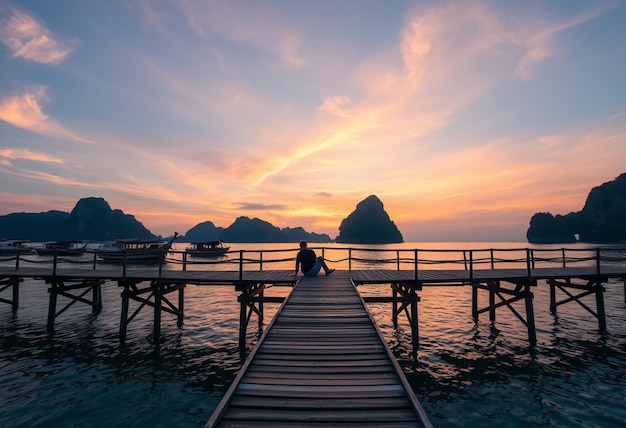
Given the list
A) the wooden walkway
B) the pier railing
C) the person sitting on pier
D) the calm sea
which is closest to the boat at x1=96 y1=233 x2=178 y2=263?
the pier railing

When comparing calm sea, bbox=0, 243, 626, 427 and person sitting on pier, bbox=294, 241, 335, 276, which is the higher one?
person sitting on pier, bbox=294, 241, 335, 276

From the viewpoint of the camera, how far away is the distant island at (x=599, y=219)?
161875 millimetres

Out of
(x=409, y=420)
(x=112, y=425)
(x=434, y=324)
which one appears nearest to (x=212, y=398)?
(x=112, y=425)

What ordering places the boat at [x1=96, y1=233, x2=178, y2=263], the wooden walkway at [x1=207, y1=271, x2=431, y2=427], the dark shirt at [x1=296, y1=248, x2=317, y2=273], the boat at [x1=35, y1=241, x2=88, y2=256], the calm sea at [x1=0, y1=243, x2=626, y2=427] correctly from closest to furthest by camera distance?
the wooden walkway at [x1=207, y1=271, x2=431, y2=427], the calm sea at [x1=0, y1=243, x2=626, y2=427], the boat at [x1=35, y1=241, x2=88, y2=256], the dark shirt at [x1=296, y1=248, x2=317, y2=273], the boat at [x1=96, y1=233, x2=178, y2=263]

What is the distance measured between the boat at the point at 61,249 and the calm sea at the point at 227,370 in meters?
4.28

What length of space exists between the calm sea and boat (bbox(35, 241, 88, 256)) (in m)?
4.28

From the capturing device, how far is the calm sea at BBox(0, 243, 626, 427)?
29.7 ft

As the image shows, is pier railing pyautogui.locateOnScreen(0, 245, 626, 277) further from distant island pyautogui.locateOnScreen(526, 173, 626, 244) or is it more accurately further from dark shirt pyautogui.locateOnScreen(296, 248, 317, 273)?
distant island pyautogui.locateOnScreen(526, 173, 626, 244)

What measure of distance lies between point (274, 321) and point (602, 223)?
22764 cm

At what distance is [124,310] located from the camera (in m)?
15.6

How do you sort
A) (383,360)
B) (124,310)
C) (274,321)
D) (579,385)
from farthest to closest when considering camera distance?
(124,310)
(579,385)
(274,321)
(383,360)

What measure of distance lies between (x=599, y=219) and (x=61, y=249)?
757ft

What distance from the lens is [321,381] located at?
5.30 m

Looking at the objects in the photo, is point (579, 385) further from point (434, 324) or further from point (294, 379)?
point (294, 379)
